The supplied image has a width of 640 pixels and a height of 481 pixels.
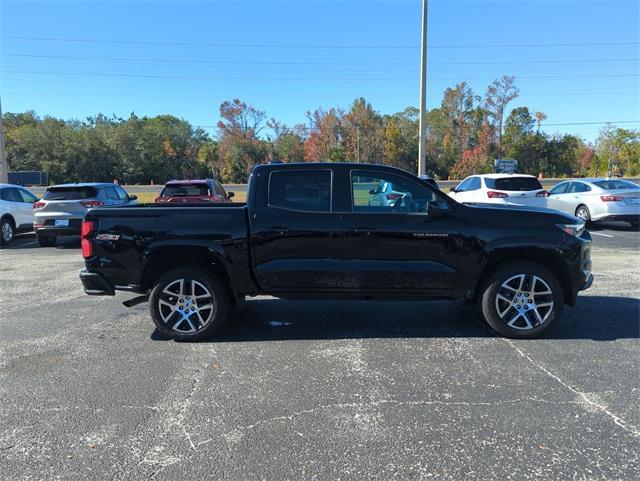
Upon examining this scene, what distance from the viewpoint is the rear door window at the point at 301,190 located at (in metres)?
5.14

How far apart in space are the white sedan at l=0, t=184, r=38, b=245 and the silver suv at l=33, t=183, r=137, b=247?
51.4 inches

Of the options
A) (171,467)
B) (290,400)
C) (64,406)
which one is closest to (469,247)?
(290,400)

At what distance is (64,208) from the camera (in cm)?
1183

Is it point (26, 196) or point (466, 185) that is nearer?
point (26, 196)

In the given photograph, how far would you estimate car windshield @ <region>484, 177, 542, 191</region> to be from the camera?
14.1m

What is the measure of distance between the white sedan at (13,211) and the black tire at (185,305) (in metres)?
10.0

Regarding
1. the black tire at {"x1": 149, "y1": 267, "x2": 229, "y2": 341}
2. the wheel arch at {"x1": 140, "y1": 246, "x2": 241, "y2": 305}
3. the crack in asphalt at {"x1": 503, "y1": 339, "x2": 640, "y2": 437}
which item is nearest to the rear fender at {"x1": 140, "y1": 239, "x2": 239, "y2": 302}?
the wheel arch at {"x1": 140, "y1": 246, "x2": 241, "y2": 305}

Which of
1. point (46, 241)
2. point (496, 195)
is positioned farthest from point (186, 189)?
point (496, 195)

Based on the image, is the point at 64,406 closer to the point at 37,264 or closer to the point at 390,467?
the point at 390,467

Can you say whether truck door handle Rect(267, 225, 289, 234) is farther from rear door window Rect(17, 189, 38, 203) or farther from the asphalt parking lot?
rear door window Rect(17, 189, 38, 203)

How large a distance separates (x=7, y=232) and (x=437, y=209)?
1242 cm

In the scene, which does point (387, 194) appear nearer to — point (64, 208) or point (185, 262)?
point (185, 262)

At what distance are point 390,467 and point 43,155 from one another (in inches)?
2901

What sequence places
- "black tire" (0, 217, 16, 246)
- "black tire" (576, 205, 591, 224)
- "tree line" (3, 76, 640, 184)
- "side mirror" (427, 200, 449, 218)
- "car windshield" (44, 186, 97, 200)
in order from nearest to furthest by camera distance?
"side mirror" (427, 200, 449, 218), "car windshield" (44, 186, 97, 200), "black tire" (0, 217, 16, 246), "black tire" (576, 205, 591, 224), "tree line" (3, 76, 640, 184)
